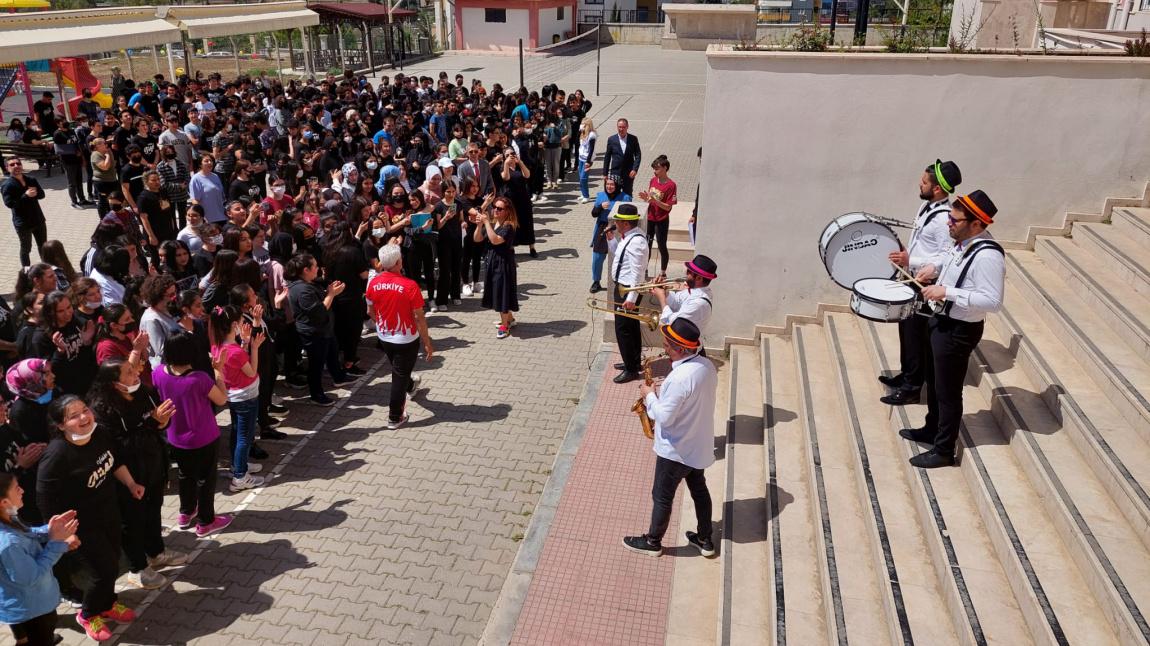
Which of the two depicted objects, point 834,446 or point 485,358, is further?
point 485,358

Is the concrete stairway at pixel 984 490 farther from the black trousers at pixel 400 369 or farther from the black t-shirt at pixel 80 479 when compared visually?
the black t-shirt at pixel 80 479

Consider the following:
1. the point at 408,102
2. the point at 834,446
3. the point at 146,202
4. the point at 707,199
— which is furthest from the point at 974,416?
the point at 408,102

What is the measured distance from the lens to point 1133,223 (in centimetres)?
724

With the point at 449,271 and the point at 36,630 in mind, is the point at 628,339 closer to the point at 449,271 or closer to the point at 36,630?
the point at 449,271

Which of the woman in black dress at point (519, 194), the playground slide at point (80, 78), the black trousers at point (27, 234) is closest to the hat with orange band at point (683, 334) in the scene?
the woman in black dress at point (519, 194)

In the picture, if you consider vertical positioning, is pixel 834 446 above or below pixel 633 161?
A: below

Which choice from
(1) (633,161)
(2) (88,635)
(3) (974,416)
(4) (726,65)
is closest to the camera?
(2) (88,635)

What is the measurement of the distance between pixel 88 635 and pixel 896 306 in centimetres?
563

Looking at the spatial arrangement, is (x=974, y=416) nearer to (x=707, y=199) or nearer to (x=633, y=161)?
(x=707, y=199)

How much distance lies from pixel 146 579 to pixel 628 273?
4903 mm

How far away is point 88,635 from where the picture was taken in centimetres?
514

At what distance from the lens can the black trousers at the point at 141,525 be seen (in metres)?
5.42

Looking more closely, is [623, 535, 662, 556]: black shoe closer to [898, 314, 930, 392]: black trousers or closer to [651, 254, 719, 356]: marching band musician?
[651, 254, 719, 356]: marching band musician

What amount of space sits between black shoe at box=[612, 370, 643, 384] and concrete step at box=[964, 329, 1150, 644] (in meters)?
3.40
